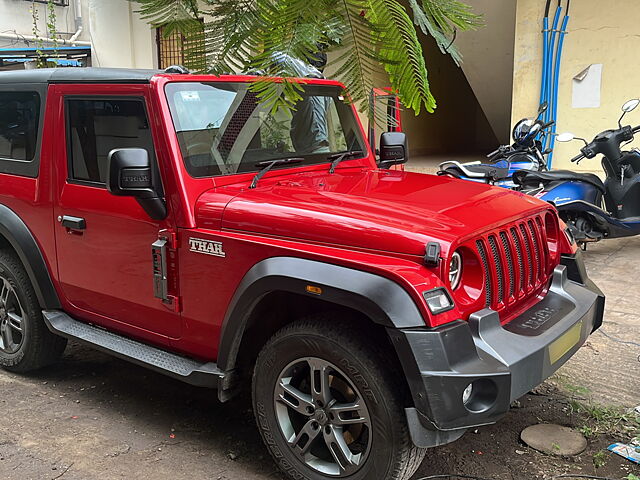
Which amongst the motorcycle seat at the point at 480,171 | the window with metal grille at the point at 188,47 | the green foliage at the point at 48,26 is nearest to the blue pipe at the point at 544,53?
the motorcycle seat at the point at 480,171

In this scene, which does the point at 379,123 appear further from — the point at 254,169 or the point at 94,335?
the point at 94,335

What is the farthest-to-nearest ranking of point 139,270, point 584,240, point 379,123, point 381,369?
point 584,240 → point 139,270 → point 381,369 → point 379,123

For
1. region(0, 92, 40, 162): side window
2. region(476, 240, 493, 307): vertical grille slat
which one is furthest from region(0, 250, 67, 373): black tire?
region(476, 240, 493, 307): vertical grille slat

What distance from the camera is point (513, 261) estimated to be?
3066 millimetres

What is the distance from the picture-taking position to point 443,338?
8.12ft

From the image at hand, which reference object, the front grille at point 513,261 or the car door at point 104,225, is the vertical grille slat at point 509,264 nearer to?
the front grille at point 513,261

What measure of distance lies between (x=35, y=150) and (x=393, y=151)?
2.24 meters

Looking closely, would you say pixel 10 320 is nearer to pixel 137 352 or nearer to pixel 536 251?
pixel 137 352

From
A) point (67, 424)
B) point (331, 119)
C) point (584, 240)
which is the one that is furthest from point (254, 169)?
point (584, 240)

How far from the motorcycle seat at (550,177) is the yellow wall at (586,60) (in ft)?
8.28

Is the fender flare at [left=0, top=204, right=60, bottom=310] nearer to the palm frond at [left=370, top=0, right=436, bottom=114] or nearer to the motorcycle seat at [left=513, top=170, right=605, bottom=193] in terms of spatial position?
the palm frond at [left=370, top=0, right=436, bottom=114]

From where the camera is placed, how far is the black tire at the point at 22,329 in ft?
13.4

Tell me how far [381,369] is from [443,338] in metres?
0.31

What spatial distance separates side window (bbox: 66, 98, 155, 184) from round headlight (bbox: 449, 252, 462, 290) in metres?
1.59
